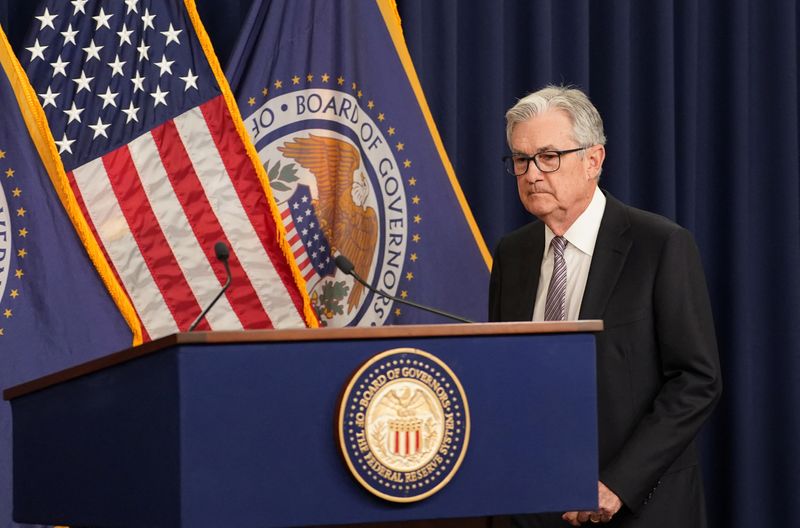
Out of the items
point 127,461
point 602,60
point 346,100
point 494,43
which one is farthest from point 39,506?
point 602,60

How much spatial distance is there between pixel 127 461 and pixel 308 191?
2163 millimetres

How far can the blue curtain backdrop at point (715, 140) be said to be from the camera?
465 cm

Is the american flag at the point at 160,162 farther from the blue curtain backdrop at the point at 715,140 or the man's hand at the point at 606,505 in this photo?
the man's hand at the point at 606,505

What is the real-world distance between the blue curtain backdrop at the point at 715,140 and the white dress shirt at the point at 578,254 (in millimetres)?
1590

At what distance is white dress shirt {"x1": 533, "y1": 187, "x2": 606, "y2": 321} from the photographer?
287 cm

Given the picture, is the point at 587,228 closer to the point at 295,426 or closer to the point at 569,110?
the point at 569,110

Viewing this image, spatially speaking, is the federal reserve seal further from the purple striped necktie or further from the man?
the purple striped necktie

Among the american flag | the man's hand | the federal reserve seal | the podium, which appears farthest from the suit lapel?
the american flag

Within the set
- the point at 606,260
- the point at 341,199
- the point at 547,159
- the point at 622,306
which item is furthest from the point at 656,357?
the point at 341,199

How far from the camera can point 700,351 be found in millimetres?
2674

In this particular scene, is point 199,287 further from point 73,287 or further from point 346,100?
point 346,100

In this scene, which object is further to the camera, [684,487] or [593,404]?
[684,487]

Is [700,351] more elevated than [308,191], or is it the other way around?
[308,191]

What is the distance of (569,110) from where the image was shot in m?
2.88
